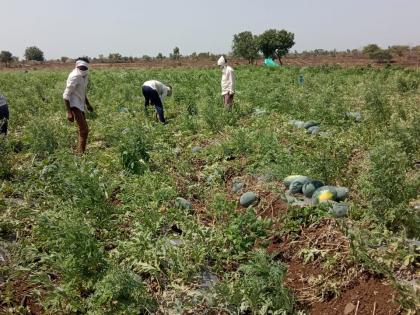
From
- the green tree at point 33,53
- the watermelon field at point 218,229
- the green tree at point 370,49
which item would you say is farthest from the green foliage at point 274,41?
the green tree at point 33,53

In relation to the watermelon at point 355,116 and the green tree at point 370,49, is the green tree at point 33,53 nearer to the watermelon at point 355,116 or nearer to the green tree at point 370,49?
the green tree at point 370,49

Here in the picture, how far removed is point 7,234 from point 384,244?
3.77 m

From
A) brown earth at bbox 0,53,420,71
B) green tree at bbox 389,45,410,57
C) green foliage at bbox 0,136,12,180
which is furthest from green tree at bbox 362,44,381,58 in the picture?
green foliage at bbox 0,136,12,180

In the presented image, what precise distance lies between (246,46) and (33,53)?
51799mm

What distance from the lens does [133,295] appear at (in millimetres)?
3102

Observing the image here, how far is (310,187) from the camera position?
4496 mm

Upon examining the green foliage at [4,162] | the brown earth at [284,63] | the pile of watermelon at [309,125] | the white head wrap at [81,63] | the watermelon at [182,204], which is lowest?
the watermelon at [182,204]

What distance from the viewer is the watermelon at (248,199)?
4.68m

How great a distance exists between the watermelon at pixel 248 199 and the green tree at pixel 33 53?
282 feet

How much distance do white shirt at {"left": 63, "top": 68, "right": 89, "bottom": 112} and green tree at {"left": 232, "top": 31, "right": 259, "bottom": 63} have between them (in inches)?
1651

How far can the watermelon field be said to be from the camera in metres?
3.09

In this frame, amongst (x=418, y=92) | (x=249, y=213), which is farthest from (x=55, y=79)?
(x=249, y=213)

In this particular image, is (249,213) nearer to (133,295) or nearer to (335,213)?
(335,213)

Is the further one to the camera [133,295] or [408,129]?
[408,129]
